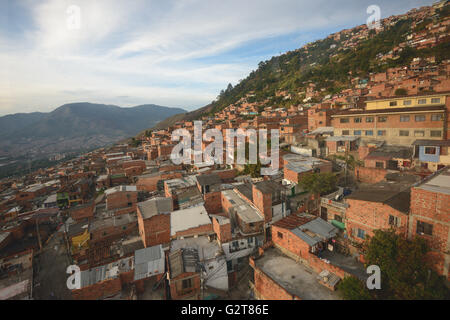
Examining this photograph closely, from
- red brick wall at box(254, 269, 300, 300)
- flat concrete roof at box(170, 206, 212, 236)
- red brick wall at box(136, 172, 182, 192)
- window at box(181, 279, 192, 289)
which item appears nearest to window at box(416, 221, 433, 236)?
red brick wall at box(254, 269, 300, 300)

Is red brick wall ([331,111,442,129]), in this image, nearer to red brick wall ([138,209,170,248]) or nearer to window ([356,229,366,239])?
window ([356,229,366,239])

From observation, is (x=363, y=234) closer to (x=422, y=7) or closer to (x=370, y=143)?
(x=370, y=143)

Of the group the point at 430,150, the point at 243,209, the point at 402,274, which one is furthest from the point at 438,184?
the point at 243,209

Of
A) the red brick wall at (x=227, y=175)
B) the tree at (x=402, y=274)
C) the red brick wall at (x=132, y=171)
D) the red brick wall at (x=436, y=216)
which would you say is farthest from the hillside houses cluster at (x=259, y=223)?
the red brick wall at (x=132, y=171)

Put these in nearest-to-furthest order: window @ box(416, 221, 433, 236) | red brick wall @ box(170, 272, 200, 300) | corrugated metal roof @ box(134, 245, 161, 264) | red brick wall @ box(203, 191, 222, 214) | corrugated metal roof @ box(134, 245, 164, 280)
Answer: window @ box(416, 221, 433, 236) < red brick wall @ box(170, 272, 200, 300) < corrugated metal roof @ box(134, 245, 164, 280) < corrugated metal roof @ box(134, 245, 161, 264) < red brick wall @ box(203, 191, 222, 214)

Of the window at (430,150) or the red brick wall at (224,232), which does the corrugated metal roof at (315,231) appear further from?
the window at (430,150)
